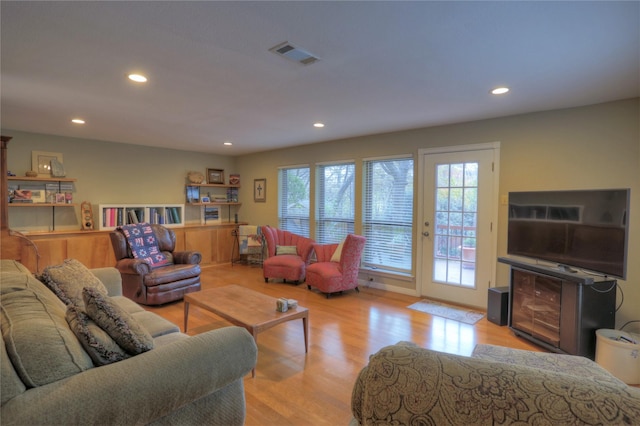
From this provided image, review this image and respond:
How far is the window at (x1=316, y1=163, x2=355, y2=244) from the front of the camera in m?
5.25

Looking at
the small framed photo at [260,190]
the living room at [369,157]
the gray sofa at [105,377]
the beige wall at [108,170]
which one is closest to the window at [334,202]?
the living room at [369,157]

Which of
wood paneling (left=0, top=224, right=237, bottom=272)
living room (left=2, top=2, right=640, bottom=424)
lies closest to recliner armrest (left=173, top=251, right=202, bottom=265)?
living room (left=2, top=2, right=640, bottom=424)

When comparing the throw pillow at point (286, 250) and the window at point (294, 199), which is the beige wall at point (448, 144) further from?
the throw pillow at point (286, 250)

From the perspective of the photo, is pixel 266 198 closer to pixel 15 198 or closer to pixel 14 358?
pixel 15 198

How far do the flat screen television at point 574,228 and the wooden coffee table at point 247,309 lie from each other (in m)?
2.28

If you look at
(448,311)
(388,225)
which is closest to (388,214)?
(388,225)

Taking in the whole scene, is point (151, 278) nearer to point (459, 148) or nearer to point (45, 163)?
point (45, 163)

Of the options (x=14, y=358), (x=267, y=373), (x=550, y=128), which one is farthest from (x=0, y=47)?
(x=550, y=128)

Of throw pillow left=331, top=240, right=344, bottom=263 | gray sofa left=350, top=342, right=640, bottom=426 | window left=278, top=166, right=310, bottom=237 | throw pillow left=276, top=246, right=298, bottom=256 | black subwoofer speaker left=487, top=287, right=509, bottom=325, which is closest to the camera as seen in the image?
gray sofa left=350, top=342, right=640, bottom=426

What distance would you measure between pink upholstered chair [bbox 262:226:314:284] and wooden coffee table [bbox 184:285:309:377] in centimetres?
175

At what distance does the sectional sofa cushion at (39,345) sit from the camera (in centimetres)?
116

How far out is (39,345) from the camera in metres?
1.21

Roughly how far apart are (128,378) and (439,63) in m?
2.52

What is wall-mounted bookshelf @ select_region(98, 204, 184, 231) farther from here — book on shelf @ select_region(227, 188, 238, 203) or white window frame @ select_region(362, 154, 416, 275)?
white window frame @ select_region(362, 154, 416, 275)
